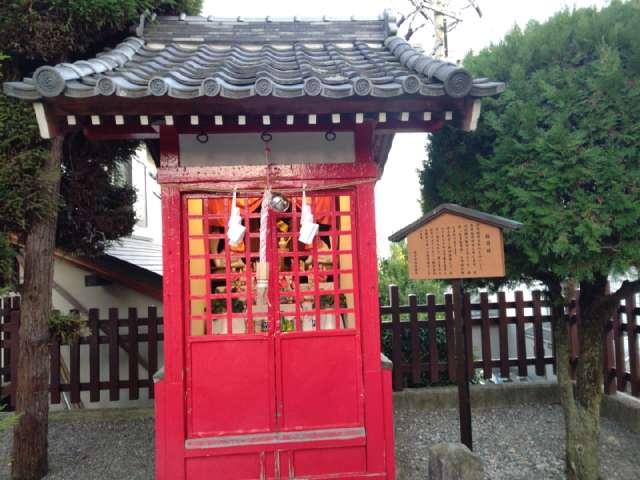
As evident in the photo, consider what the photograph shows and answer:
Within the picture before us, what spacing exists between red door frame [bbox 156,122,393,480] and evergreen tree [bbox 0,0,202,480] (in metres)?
1.40

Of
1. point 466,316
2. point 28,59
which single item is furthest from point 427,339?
point 28,59

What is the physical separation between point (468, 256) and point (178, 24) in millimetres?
4656

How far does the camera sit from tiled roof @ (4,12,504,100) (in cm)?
322

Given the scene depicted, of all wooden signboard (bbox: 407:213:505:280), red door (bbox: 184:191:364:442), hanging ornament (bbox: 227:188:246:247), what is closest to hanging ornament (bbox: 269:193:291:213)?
red door (bbox: 184:191:364:442)

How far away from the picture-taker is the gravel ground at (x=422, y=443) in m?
4.78

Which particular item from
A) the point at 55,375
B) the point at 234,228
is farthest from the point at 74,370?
the point at 234,228

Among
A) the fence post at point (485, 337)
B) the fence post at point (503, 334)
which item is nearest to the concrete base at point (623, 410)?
the fence post at point (503, 334)

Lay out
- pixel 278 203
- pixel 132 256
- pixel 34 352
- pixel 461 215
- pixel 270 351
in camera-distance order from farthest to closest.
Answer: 1. pixel 132 256
2. pixel 34 352
3. pixel 270 351
4. pixel 278 203
5. pixel 461 215

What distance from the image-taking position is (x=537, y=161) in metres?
4.01

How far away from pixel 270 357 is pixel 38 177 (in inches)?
117

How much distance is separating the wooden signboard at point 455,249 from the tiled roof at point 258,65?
Result: 1110mm

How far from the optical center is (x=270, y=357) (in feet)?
13.4

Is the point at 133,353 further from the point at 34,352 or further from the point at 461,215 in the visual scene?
the point at 461,215

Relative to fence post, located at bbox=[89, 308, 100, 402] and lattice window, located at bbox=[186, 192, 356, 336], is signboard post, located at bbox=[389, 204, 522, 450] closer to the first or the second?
lattice window, located at bbox=[186, 192, 356, 336]
